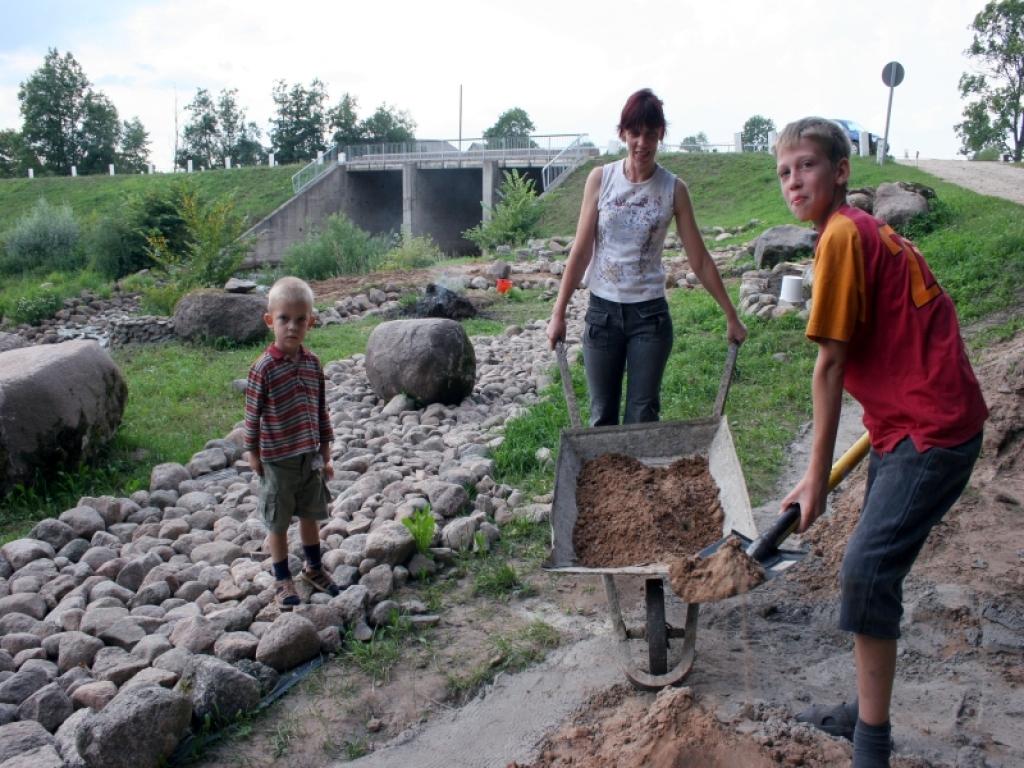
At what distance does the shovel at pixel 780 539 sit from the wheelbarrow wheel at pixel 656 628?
0.29m

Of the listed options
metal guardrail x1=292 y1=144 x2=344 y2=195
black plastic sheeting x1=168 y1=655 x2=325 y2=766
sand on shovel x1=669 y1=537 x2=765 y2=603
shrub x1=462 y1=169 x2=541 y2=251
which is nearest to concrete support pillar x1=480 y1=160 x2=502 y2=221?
shrub x1=462 y1=169 x2=541 y2=251

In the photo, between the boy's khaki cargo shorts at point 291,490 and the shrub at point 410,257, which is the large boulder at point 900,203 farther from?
the boy's khaki cargo shorts at point 291,490

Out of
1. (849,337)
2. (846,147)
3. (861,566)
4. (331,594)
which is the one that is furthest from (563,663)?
(846,147)

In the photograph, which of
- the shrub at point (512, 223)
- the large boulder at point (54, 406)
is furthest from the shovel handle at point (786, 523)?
the shrub at point (512, 223)

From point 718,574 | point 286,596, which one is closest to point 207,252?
point 286,596

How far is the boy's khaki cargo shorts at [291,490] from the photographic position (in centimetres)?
388

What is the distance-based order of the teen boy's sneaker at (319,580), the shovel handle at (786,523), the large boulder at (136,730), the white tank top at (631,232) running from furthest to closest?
the teen boy's sneaker at (319,580)
the white tank top at (631,232)
the large boulder at (136,730)
the shovel handle at (786,523)

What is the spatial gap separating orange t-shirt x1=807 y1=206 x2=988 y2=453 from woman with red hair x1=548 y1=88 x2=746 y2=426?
1.56 metres

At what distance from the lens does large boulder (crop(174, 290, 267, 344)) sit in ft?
36.4

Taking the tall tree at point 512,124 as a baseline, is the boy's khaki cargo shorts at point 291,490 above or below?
below

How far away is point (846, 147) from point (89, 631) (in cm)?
356

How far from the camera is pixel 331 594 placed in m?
4.02

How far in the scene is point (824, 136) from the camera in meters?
2.30

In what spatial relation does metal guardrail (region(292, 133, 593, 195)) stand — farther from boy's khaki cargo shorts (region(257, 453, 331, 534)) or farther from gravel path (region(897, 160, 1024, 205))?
boy's khaki cargo shorts (region(257, 453, 331, 534))
